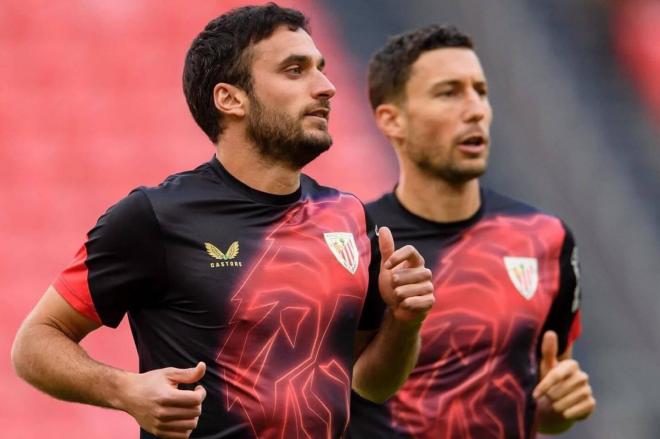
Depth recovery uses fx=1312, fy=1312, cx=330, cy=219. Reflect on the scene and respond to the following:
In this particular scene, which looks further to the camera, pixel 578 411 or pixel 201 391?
pixel 578 411

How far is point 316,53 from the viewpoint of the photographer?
13.2ft

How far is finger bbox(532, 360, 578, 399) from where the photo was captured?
4582 millimetres

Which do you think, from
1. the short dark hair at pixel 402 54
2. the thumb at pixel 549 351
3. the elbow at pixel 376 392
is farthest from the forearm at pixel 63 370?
the short dark hair at pixel 402 54

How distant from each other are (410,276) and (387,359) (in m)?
0.39

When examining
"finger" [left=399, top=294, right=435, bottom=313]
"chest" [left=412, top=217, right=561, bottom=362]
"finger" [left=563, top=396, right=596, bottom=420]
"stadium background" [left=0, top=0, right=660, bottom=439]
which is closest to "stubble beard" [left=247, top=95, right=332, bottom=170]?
"finger" [left=399, top=294, right=435, bottom=313]

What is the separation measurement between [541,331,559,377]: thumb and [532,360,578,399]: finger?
133 millimetres

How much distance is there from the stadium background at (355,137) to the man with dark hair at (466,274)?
3.54 meters

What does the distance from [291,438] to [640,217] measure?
272 inches

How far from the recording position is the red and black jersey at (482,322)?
4.77 m

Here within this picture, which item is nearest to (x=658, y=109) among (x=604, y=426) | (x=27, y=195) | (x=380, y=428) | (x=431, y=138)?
(x=604, y=426)

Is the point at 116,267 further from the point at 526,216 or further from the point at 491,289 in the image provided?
the point at 526,216

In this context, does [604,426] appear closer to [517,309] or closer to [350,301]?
[517,309]

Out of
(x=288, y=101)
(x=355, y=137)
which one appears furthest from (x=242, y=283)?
(x=355, y=137)

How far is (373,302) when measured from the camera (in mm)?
4070
